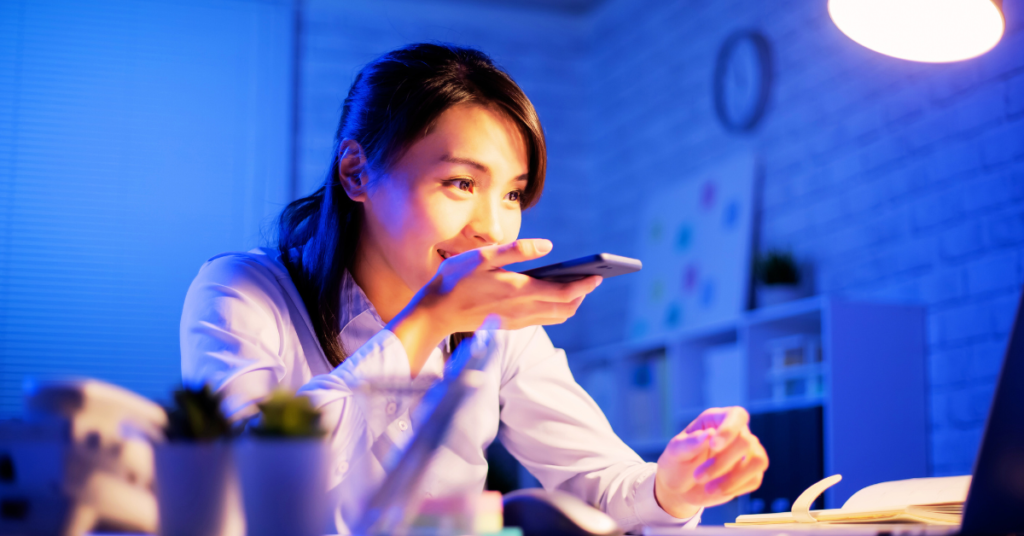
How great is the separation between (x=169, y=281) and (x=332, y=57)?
4.63 feet

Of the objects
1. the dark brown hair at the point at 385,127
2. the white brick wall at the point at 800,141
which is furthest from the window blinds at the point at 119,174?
the dark brown hair at the point at 385,127

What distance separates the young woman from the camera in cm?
104

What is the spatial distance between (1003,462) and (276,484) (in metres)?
0.54

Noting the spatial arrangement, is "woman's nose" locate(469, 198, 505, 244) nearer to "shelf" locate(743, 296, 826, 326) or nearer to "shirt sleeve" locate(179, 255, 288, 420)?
"shirt sleeve" locate(179, 255, 288, 420)

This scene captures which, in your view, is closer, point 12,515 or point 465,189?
point 12,515

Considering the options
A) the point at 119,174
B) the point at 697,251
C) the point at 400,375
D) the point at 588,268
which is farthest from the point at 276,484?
the point at 119,174

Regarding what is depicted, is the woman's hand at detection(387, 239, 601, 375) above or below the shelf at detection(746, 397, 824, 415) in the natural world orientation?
above

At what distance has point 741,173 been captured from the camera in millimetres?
3615

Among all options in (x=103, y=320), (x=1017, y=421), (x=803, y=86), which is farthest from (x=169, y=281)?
(x=1017, y=421)

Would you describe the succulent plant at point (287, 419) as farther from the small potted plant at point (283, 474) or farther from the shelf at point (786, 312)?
the shelf at point (786, 312)

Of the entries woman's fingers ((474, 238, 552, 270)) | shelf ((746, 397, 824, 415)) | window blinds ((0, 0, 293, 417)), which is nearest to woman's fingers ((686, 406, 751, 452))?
woman's fingers ((474, 238, 552, 270))

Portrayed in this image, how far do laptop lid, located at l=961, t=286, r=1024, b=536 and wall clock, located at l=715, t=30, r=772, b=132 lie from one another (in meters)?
3.05

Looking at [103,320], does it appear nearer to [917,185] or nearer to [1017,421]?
[917,185]

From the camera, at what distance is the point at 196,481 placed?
1.85 feet
